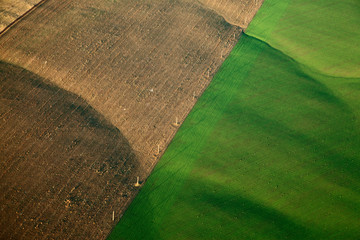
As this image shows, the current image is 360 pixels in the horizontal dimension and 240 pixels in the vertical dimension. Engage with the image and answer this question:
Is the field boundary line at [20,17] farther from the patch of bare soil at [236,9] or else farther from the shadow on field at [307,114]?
the shadow on field at [307,114]

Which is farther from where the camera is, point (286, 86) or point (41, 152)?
point (286, 86)

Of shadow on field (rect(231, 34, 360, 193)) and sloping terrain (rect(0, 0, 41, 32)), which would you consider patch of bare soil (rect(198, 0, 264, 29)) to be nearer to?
shadow on field (rect(231, 34, 360, 193))

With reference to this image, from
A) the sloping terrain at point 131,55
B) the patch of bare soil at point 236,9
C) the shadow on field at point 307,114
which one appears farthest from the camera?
the patch of bare soil at point 236,9

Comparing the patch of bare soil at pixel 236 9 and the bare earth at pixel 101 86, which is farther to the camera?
the patch of bare soil at pixel 236 9

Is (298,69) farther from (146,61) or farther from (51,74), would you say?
(51,74)

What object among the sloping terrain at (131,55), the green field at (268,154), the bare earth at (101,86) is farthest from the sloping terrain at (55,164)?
the green field at (268,154)

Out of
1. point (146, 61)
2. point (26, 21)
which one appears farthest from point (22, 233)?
point (26, 21)

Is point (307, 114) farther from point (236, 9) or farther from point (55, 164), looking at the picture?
point (55, 164)
